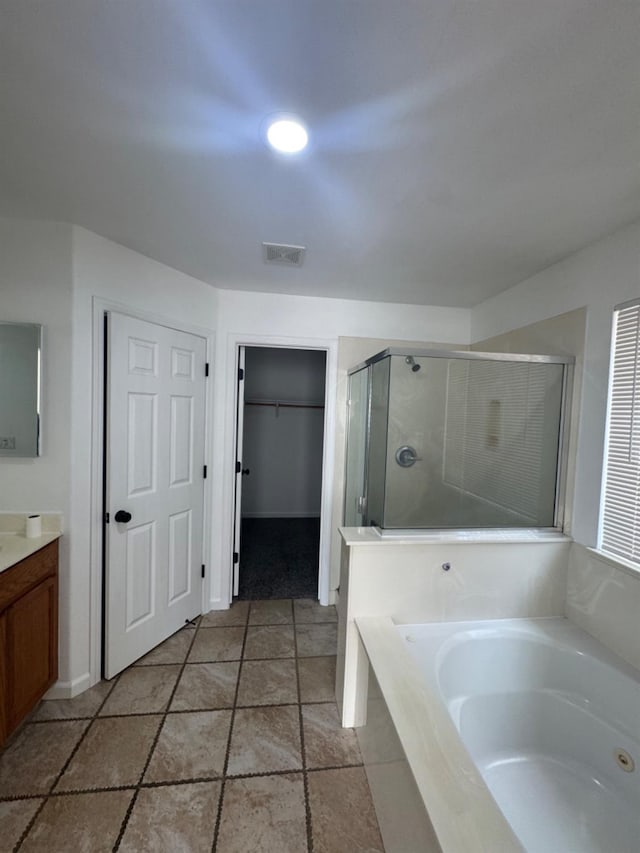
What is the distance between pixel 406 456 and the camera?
215 centimetres

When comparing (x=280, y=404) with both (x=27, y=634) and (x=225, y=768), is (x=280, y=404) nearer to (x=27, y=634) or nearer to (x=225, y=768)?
(x=27, y=634)

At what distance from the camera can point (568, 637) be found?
5.46ft

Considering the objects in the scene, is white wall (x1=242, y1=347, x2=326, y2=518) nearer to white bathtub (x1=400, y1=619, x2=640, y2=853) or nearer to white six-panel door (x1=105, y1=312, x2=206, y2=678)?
white six-panel door (x1=105, y1=312, x2=206, y2=678)

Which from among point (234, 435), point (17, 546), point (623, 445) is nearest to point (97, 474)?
point (17, 546)

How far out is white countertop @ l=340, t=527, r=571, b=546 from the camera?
1.70 metres

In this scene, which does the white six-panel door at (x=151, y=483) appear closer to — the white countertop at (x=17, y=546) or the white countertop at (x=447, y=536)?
the white countertop at (x=17, y=546)

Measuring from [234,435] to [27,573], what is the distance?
1366 millimetres

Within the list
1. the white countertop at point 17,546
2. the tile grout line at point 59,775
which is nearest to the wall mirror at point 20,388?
the white countertop at point 17,546

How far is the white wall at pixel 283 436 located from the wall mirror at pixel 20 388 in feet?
9.50

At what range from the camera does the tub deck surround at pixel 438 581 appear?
166 cm

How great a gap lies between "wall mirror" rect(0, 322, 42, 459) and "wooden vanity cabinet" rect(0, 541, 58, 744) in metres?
0.51

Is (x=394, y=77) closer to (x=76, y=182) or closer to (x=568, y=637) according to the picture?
(x=76, y=182)

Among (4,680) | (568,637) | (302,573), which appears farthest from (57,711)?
(568,637)

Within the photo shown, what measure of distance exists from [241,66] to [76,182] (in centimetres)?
90
